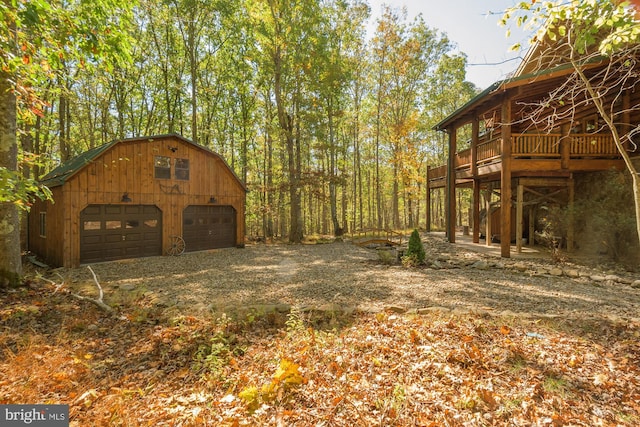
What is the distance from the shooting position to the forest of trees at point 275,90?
15.9 m

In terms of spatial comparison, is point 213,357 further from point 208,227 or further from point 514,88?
point 514,88

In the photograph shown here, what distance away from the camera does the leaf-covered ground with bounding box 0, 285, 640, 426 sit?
107 inches

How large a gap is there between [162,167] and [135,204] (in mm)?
1852

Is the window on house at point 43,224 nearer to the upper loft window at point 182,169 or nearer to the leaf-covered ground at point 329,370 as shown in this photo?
the upper loft window at point 182,169

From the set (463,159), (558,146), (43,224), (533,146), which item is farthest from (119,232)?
(558,146)

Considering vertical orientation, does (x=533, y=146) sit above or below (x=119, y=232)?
above

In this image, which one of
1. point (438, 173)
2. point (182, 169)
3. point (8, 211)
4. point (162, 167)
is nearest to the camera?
point (8, 211)

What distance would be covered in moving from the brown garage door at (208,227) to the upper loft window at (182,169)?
1.37 m

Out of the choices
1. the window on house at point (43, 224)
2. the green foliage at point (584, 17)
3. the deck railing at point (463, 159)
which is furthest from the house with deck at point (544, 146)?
the window on house at point (43, 224)

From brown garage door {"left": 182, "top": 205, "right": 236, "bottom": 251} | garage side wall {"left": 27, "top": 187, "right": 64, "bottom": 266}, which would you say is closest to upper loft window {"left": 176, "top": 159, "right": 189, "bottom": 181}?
brown garage door {"left": 182, "top": 205, "right": 236, "bottom": 251}

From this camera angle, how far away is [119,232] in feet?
35.3

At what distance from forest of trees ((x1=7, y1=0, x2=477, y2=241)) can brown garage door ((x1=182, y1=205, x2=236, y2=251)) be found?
132 inches

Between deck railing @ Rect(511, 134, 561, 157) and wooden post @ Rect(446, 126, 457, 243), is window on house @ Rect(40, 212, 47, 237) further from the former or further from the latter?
deck railing @ Rect(511, 134, 561, 157)

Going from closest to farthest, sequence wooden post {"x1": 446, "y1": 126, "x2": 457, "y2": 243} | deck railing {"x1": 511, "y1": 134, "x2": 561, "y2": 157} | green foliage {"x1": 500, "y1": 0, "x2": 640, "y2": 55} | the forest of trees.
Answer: green foliage {"x1": 500, "y1": 0, "x2": 640, "y2": 55} → deck railing {"x1": 511, "y1": 134, "x2": 561, "y2": 157} → wooden post {"x1": 446, "y1": 126, "x2": 457, "y2": 243} → the forest of trees
